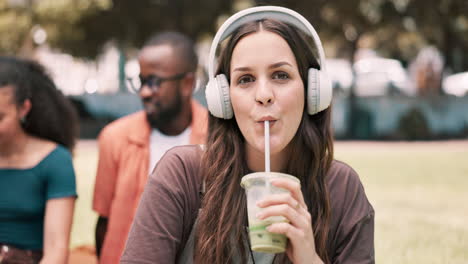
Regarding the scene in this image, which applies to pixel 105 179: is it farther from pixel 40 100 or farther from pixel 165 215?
pixel 165 215

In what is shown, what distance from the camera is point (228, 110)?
2217 mm

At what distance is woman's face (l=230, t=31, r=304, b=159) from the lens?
2.12 meters

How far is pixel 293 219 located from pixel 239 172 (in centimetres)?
42

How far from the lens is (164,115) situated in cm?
470

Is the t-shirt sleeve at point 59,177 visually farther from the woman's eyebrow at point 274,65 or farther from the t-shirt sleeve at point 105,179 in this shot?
the woman's eyebrow at point 274,65

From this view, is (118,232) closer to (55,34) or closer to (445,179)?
(445,179)

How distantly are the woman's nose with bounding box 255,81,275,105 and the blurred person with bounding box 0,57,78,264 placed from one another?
1.74 m

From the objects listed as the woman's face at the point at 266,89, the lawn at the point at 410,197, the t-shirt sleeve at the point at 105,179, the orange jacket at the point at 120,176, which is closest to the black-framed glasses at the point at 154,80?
the orange jacket at the point at 120,176

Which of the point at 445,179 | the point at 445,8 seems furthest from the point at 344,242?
the point at 445,8

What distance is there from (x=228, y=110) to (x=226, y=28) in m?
0.27

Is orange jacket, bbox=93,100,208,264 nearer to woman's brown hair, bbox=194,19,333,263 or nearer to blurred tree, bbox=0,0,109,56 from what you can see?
woman's brown hair, bbox=194,19,333,263

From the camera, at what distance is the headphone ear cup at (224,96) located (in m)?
2.19

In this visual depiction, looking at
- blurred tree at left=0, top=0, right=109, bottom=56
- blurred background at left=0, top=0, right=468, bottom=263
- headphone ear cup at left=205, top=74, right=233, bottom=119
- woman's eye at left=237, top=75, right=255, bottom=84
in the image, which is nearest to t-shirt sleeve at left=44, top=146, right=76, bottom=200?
headphone ear cup at left=205, top=74, right=233, bottom=119

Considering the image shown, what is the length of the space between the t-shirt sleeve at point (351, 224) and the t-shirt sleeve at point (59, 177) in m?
1.74
